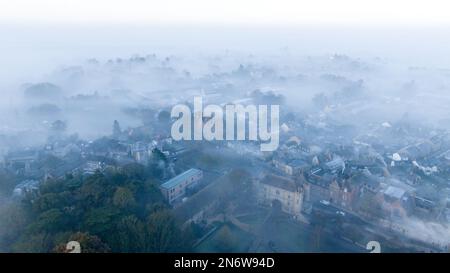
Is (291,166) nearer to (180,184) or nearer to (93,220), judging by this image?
(180,184)

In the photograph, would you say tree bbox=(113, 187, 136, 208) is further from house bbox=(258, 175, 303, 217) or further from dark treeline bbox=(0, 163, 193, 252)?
house bbox=(258, 175, 303, 217)

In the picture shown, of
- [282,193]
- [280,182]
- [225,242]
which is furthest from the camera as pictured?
A: [280,182]

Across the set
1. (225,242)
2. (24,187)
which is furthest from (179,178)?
(24,187)

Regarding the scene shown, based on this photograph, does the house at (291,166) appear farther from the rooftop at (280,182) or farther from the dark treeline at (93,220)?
the dark treeline at (93,220)

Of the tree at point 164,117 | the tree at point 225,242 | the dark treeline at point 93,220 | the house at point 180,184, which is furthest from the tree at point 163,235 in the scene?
the tree at point 164,117

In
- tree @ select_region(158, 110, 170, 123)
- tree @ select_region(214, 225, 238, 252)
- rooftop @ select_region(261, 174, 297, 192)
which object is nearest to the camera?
tree @ select_region(214, 225, 238, 252)

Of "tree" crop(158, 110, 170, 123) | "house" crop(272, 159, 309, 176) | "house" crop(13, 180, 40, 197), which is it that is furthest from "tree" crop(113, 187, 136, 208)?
"tree" crop(158, 110, 170, 123)
